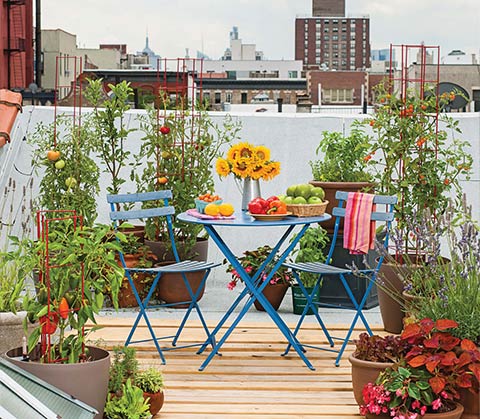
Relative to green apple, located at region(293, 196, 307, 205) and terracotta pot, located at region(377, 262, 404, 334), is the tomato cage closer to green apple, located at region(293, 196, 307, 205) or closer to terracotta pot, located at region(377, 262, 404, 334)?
green apple, located at region(293, 196, 307, 205)

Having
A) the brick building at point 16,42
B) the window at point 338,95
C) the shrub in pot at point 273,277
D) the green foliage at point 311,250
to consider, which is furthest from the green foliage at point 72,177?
the window at point 338,95

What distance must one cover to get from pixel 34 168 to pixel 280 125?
210cm

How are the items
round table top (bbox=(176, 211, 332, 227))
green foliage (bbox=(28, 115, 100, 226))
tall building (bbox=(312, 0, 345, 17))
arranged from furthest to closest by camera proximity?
tall building (bbox=(312, 0, 345, 17))
green foliage (bbox=(28, 115, 100, 226))
round table top (bbox=(176, 211, 332, 227))

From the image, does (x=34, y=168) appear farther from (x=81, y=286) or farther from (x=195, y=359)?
(x=81, y=286)

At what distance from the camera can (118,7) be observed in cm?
2612

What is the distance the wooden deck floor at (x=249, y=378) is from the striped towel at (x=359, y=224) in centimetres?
61

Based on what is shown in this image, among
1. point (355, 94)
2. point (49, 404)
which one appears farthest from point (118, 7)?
point (355, 94)

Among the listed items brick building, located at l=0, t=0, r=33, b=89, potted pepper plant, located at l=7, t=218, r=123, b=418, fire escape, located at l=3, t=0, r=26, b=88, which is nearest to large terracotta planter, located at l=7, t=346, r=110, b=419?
potted pepper plant, located at l=7, t=218, r=123, b=418

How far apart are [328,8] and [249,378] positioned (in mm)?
103132

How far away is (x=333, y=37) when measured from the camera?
10488cm

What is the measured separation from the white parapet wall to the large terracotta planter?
407cm

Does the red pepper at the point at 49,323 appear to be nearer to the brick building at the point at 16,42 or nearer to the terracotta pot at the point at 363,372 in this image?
the terracotta pot at the point at 363,372

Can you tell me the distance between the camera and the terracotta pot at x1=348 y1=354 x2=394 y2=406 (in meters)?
4.51

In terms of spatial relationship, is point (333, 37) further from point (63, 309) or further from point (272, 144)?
point (63, 309)
